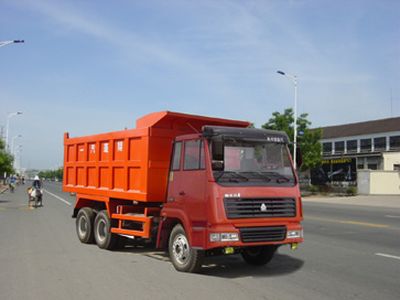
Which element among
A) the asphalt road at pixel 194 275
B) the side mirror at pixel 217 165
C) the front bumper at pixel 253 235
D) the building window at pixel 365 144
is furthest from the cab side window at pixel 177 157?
the building window at pixel 365 144

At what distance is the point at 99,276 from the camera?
801 centimetres

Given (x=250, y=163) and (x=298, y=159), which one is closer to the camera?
(x=250, y=163)

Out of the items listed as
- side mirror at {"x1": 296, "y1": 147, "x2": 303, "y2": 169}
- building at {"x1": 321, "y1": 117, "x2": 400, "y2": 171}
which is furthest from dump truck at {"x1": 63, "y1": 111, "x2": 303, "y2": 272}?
building at {"x1": 321, "y1": 117, "x2": 400, "y2": 171}

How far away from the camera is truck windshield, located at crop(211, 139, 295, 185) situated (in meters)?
7.79

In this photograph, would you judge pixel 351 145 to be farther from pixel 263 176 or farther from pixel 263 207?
pixel 263 207

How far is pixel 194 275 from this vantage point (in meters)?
8.07

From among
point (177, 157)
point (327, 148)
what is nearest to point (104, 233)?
point (177, 157)

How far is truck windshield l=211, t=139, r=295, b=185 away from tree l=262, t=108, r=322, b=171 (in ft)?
124

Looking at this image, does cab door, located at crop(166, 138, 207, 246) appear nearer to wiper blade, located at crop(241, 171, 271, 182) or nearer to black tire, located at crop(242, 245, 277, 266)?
wiper blade, located at crop(241, 171, 271, 182)

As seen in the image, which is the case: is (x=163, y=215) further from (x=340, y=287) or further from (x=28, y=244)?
(x=28, y=244)

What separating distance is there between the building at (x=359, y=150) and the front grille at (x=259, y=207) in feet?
165

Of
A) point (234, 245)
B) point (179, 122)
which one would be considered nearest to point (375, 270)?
point (234, 245)

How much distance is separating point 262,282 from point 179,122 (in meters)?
3.62

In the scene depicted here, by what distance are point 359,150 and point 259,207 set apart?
6598 cm
